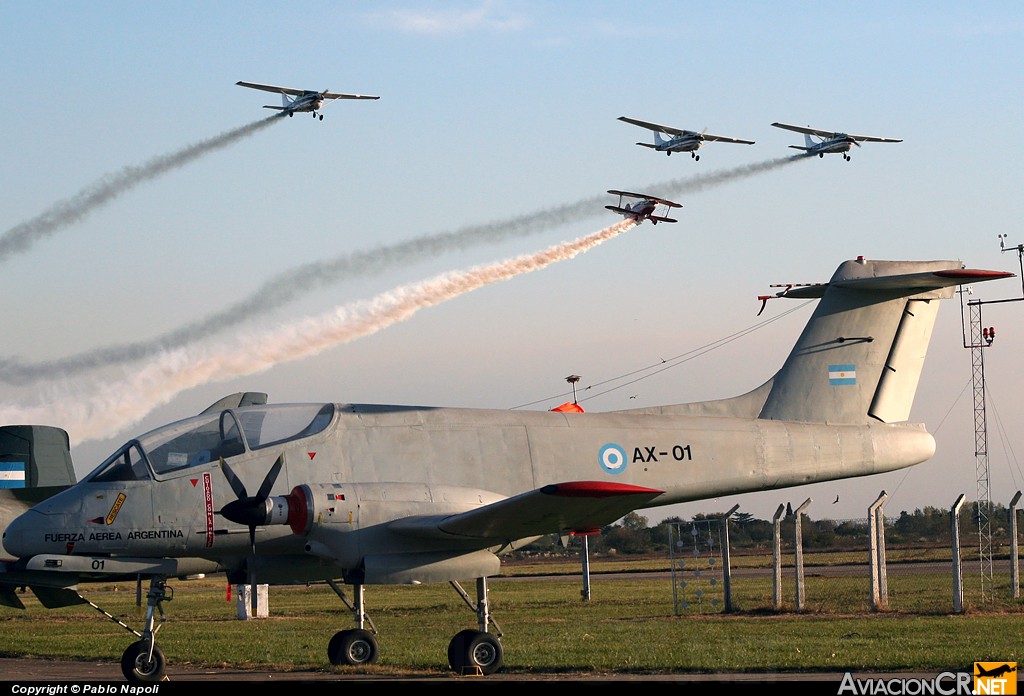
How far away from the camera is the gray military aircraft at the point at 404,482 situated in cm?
1602

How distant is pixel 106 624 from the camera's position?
3080 cm

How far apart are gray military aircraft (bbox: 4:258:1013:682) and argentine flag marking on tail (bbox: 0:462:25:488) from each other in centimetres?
1066

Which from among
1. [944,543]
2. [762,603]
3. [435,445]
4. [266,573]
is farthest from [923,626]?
[944,543]

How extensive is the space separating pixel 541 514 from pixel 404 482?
89.1 inches

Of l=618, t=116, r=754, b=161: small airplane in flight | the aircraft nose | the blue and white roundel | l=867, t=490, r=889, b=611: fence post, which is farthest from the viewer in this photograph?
l=618, t=116, r=754, b=161: small airplane in flight

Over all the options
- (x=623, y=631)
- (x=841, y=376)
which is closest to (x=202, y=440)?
(x=623, y=631)

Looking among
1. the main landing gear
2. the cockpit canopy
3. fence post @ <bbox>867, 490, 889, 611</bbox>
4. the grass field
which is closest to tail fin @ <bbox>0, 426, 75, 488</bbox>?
the grass field

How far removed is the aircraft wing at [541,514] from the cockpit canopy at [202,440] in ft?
7.42

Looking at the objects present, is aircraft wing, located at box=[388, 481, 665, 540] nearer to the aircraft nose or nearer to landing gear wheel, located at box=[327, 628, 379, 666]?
landing gear wheel, located at box=[327, 628, 379, 666]

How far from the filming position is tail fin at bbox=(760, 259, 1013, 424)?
2005 cm

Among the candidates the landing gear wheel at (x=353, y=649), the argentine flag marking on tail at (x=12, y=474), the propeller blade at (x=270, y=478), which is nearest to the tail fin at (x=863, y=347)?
the landing gear wheel at (x=353, y=649)

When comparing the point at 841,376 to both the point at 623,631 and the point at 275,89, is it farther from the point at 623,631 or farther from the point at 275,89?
the point at 275,89

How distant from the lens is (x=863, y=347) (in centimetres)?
2050

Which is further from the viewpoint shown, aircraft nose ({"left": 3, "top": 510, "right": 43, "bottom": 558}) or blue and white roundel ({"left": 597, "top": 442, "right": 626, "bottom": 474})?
blue and white roundel ({"left": 597, "top": 442, "right": 626, "bottom": 474})
